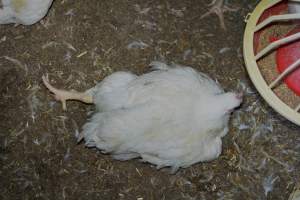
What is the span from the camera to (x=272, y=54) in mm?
2766

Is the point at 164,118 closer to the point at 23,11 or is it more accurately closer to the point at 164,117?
the point at 164,117

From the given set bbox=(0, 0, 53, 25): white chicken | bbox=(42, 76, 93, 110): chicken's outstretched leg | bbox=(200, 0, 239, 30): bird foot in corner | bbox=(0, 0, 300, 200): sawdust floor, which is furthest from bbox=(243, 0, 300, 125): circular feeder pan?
bbox=(0, 0, 53, 25): white chicken

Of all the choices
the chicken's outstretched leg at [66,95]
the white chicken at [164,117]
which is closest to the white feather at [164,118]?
the white chicken at [164,117]

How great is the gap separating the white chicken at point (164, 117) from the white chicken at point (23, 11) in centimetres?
57

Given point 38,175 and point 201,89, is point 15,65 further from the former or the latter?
point 201,89

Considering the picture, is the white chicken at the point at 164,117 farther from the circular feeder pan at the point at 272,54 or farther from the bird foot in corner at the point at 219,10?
the bird foot in corner at the point at 219,10

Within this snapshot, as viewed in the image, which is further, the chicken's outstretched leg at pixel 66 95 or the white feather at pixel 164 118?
the chicken's outstretched leg at pixel 66 95

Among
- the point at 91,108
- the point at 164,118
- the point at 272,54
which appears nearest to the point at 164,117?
the point at 164,118

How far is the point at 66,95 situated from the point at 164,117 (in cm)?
65

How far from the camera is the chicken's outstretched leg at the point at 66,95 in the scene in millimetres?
2684

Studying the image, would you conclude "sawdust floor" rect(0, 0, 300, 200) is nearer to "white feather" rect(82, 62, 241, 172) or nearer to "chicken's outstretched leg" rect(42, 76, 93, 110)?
"chicken's outstretched leg" rect(42, 76, 93, 110)

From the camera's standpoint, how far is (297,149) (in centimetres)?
278

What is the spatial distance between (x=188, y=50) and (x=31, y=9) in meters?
0.88

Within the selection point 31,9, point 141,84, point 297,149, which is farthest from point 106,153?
point 297,149
